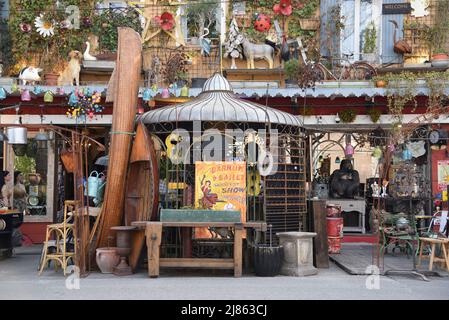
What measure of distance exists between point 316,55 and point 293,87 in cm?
147

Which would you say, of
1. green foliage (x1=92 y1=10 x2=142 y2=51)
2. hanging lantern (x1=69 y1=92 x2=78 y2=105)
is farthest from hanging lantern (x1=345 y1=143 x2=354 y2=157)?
hanging lantern (x1=69 y1=92 x2=78 y2=105)

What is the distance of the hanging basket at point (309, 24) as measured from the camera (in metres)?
18.0

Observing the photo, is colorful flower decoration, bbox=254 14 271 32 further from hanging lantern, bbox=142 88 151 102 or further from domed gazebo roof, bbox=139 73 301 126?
domed gazebo roof, bbox=139 73 301 126

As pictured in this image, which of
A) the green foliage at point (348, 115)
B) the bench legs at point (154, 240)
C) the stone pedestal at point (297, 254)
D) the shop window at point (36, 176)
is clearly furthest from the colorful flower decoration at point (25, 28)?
the stone pedestal at point (297, 254)

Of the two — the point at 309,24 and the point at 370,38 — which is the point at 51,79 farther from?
the point at 370,38

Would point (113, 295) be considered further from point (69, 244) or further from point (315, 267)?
point (315, 267)

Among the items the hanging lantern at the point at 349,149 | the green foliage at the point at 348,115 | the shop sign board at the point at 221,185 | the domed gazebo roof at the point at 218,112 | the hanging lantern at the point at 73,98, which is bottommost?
the shop sign board at the point at 221,185

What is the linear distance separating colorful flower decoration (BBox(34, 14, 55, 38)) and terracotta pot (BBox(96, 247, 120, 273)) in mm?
8530

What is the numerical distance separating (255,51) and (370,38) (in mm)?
3342

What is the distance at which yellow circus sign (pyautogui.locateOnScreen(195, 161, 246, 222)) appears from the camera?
12141 millimetres

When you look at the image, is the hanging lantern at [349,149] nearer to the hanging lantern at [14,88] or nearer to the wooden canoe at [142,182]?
the wooden canoe at [142,182]

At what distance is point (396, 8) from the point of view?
17.6m

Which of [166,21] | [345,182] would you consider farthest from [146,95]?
[345,182]

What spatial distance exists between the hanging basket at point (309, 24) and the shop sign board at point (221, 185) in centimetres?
724
